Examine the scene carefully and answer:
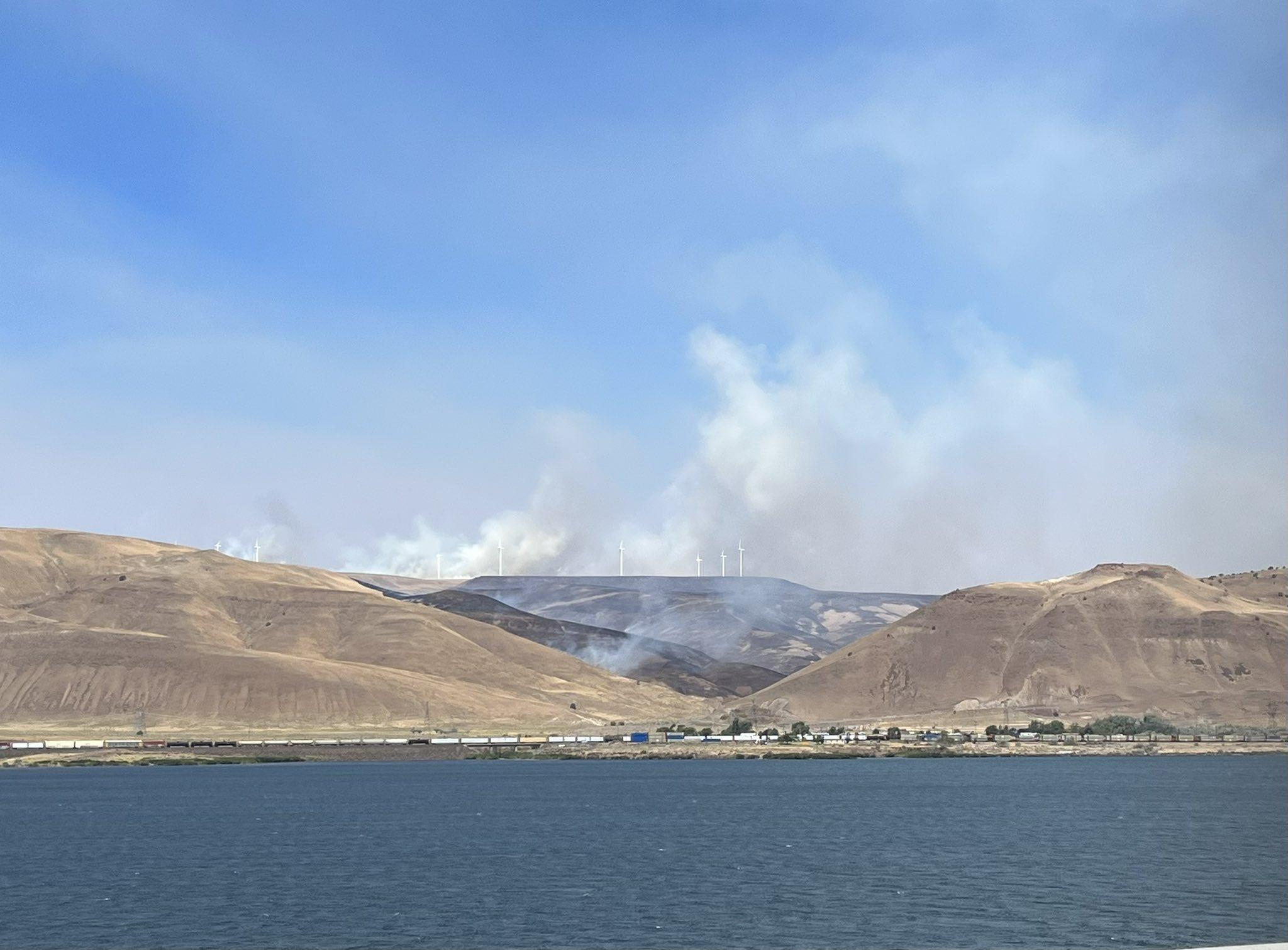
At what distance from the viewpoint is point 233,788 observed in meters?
186

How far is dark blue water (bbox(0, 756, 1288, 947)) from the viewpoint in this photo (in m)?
67.4

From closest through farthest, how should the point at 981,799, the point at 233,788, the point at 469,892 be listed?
the point at 469,892 → the point at 981,799 → the point at 233,788

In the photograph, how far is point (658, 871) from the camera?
90.0 metres

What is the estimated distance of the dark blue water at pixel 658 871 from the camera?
6738cm

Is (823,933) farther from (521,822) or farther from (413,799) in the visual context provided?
(413,799)

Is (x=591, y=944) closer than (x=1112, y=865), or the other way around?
(x=591, y=944)

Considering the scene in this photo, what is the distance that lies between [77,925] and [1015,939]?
45.0 m

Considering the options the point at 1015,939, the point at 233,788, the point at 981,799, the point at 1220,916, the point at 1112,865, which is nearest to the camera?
the point at 1015,939

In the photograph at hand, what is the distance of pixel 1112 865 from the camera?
89.6 meters

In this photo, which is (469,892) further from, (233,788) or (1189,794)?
(233,788)

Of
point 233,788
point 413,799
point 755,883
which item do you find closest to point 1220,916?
point 755,883

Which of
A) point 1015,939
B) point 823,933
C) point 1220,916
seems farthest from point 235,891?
point 1220,916

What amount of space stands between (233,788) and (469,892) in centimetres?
11506

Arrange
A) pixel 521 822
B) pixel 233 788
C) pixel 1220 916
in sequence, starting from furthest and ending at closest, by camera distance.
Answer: pixel 233 788 → pixel 521 822 → pixel 1220 916
